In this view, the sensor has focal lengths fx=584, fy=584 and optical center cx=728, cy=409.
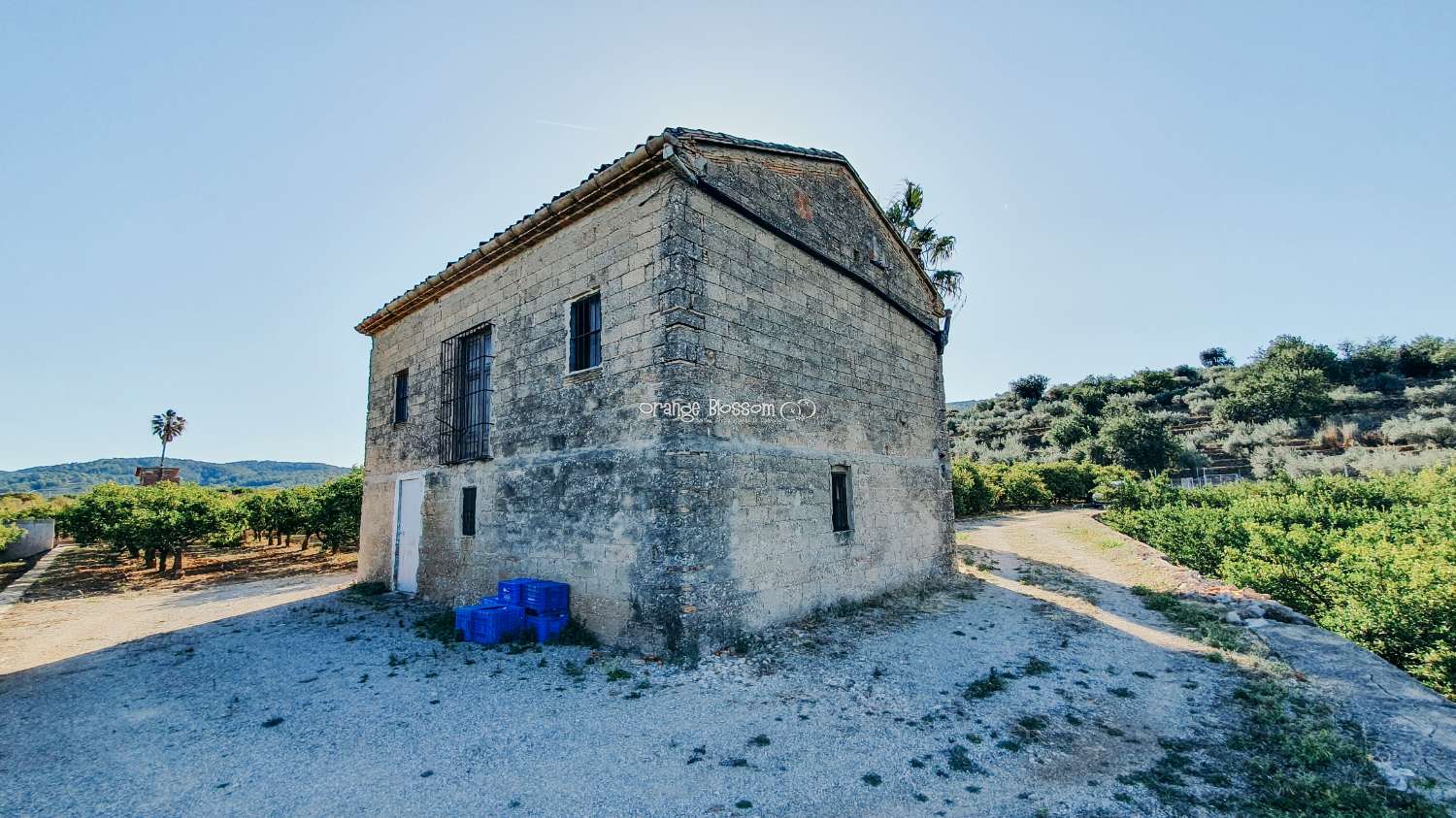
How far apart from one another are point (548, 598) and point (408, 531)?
4.89m

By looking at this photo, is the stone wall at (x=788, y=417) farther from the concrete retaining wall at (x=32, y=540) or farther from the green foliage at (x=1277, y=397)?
the green foliage at (x=1277, y=397)

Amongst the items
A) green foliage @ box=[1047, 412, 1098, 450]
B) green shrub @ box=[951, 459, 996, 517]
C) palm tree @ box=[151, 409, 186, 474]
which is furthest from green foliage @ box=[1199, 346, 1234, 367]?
palm tree @ box=[151, 409, 186, 474]

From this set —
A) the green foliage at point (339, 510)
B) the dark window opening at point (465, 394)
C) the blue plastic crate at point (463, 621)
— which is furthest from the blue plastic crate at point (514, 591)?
the green foliage at point (339, 510)

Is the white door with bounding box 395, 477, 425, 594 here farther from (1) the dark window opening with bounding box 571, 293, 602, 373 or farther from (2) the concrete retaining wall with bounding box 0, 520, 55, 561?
(2) the concrete retaining wall with bounding box 0, 520, 55, 561

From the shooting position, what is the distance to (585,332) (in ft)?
25.0

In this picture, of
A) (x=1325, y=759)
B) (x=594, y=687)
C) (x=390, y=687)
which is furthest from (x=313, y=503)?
(x=1325, y=759)

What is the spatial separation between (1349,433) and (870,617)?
33.9 m

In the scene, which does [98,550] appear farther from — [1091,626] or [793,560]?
[1091,626]

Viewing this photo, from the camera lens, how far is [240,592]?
11367 mm

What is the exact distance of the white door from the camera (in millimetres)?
10102

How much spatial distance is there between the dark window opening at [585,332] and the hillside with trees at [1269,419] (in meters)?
26.4

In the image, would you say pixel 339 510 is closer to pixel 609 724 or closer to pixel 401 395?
pixel 401 395

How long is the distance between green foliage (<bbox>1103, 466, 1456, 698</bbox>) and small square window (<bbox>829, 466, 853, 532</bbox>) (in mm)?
5477

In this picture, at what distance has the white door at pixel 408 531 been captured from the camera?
1010cm
